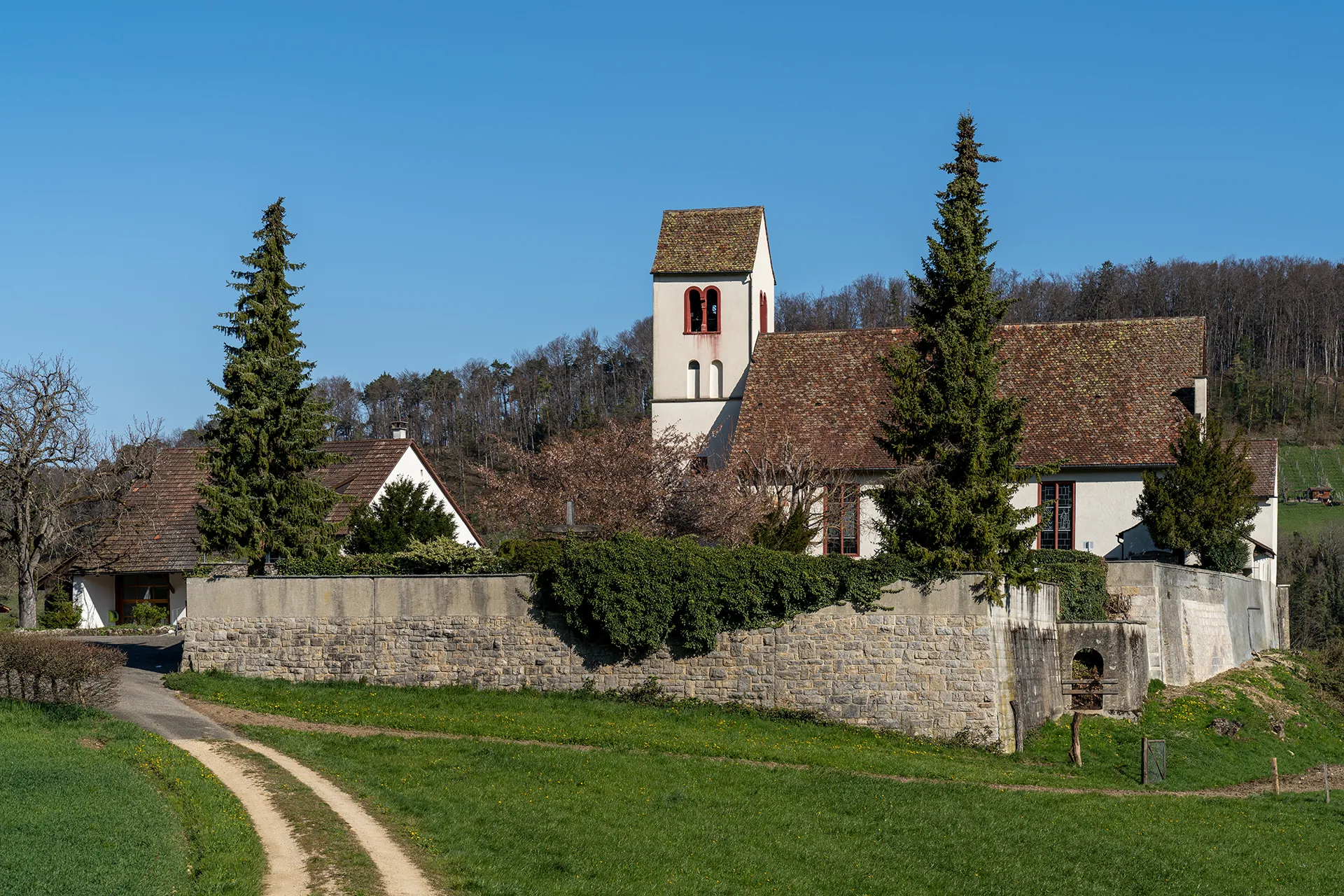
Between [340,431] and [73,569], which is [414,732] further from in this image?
[340,431]

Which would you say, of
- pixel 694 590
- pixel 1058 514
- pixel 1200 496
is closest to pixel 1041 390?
pixel 1058 514

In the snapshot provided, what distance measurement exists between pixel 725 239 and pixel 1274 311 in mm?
81805

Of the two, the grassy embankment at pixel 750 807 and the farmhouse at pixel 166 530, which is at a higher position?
the farmhouse at pixel 166 530

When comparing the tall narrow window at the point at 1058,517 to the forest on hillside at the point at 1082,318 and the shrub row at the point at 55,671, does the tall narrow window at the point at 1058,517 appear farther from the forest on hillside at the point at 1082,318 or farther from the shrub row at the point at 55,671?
the forest on hillside at the point at 1082,318

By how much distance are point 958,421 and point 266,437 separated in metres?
15.2

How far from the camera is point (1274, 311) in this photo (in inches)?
4437

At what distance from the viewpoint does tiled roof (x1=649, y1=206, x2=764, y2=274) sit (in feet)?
154

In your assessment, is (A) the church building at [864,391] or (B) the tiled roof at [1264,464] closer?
(A) the church building at [864,391]

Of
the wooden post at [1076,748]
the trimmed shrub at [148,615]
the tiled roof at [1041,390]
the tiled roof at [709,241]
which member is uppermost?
the tiled roof at [709,241]

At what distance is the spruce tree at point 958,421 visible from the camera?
89.4ft

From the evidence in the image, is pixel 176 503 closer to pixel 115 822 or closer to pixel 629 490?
pixel 629 490

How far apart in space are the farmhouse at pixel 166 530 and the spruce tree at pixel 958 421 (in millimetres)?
15750

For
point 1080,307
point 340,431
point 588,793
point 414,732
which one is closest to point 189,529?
point 414,732

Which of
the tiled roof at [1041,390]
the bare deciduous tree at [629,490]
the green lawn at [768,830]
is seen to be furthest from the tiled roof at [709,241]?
the green lawn at [768,830]
